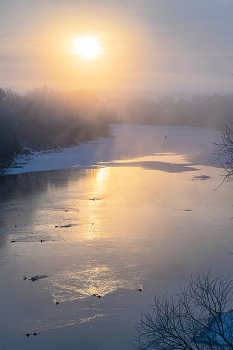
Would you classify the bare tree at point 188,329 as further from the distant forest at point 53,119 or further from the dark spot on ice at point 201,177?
the distant forest at point 53,119

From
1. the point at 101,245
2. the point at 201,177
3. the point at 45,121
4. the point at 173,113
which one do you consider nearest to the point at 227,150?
the point at 101,245

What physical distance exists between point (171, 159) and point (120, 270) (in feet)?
77.0

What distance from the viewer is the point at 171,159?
31.5 m

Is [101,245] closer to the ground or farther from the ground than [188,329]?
farther from the ground

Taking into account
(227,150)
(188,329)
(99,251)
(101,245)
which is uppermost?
(227,150)

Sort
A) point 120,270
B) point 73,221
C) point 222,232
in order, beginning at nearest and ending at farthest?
1. point 120,270
2. point 222,232
3. point 73,221

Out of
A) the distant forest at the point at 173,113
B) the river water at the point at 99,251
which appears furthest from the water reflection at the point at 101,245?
the distant forest at the point at 173,113

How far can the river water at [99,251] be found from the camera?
6.62m

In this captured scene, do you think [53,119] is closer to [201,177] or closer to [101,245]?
[201,177]

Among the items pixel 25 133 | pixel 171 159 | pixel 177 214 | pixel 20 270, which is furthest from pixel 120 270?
pixel 25 133

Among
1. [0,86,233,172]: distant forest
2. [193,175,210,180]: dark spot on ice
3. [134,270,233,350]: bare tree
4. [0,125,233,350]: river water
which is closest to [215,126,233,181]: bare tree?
[193,175,210,180]: dark spot on ice

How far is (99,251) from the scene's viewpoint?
33.1 feet

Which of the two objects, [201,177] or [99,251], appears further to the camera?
[201,177]

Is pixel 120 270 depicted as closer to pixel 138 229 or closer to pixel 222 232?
pixel 138 229
